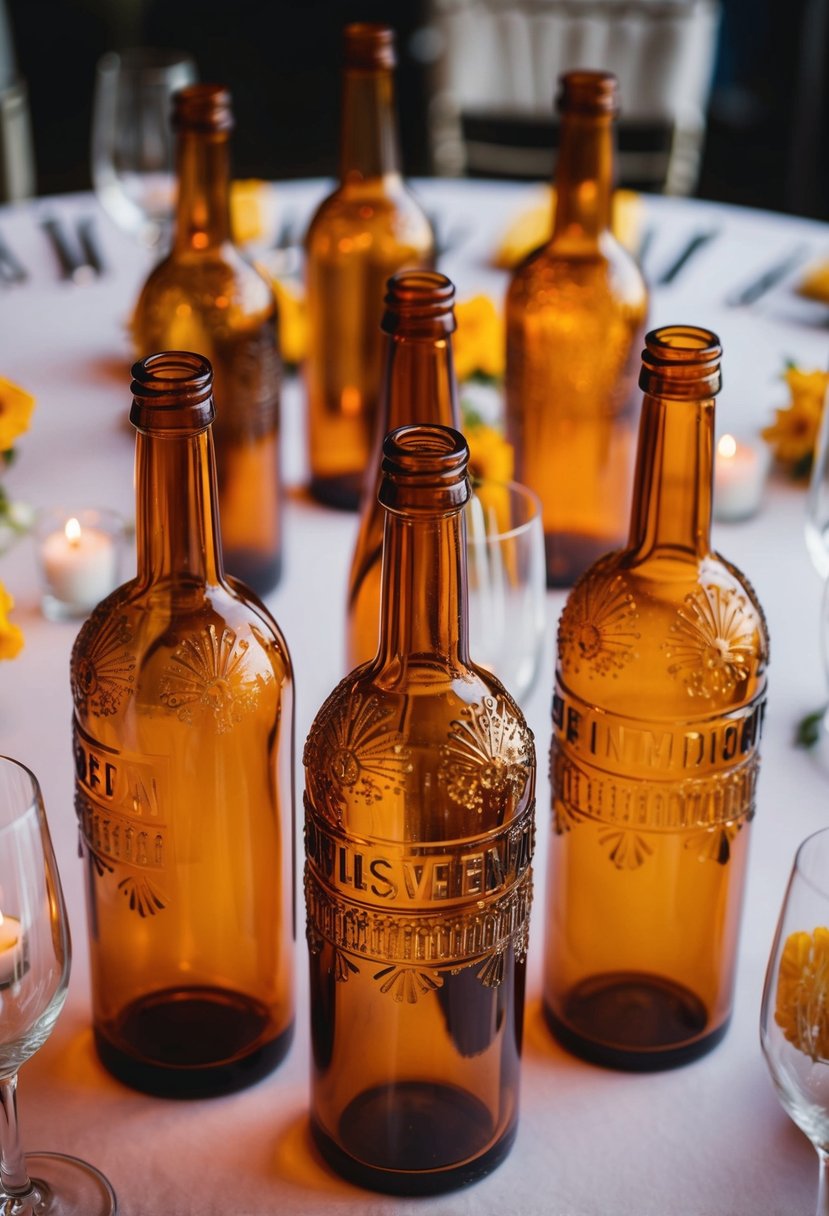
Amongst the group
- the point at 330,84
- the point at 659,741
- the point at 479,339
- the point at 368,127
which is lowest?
the point at 330,84

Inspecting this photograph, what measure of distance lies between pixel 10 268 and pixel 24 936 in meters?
1.25

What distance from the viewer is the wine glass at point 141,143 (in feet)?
5.53

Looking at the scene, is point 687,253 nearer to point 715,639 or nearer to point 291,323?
point 291,323

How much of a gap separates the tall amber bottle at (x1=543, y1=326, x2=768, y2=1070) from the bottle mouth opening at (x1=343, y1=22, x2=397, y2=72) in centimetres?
63

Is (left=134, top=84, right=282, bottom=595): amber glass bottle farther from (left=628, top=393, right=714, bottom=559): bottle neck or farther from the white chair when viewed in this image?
the white chair

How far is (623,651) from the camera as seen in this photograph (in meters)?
0.76

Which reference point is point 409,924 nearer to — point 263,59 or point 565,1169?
point 565,1169

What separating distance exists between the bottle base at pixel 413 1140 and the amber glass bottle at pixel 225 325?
555 millimetres

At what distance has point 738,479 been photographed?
1.29 metres

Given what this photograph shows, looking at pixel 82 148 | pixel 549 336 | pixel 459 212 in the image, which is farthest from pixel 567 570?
pixel 82 148

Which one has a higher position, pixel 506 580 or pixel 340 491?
pixel 506 580

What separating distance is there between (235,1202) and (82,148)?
4.53 m

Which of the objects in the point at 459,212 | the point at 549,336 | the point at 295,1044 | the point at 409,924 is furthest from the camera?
the point at 459,212

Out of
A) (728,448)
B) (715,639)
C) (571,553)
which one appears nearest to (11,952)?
(715,639)
